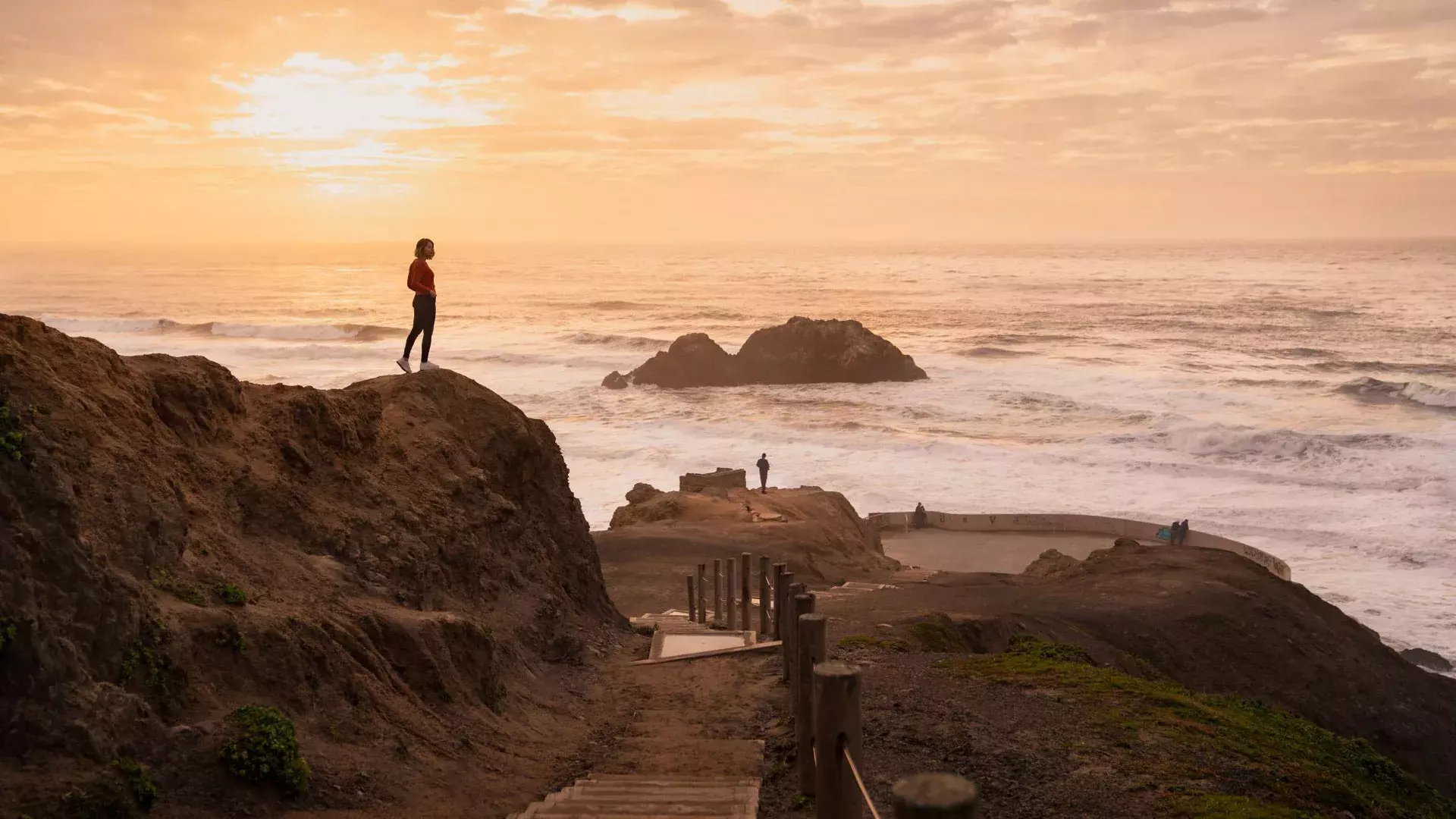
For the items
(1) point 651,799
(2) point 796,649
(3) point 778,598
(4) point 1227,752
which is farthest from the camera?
(3) point 778,598

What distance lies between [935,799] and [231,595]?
250 inches

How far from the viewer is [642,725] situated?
36.7ft

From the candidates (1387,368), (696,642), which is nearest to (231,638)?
(696,642)

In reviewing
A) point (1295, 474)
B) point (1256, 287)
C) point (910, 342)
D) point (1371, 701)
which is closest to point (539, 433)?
point (1371, 701)

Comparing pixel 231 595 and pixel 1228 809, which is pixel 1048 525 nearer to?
pixel 1228 809

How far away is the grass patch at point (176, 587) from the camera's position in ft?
26.2

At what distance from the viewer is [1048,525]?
37500 mm

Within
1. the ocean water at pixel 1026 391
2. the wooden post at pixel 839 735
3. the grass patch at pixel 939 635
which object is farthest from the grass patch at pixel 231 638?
the ocean water at pixel 1026 391

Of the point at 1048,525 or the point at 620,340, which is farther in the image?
the point at 620,340

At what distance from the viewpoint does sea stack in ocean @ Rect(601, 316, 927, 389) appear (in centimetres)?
7062

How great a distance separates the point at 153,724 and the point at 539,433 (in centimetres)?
1024

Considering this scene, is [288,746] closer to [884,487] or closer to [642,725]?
[642,725]

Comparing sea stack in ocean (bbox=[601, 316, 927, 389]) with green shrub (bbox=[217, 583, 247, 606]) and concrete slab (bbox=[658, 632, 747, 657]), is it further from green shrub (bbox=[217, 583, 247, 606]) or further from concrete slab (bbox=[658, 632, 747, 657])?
green shrub (bbox=[217, 583, 247, 606])

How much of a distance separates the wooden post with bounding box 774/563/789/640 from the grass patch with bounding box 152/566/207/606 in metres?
6.35
